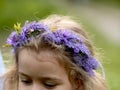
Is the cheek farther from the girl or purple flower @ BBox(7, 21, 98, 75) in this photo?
purple flower @ BBox(7, 21, 98, 75)

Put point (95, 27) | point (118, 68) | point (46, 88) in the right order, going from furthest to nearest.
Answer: point (95, 27)
point (118, 68)
point (46, 88)

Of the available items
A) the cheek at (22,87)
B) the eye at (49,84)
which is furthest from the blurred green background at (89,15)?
the eye at (49,84)

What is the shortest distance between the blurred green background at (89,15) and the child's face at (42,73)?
18.5 ft

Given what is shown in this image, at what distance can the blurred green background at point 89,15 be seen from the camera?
1216 cm

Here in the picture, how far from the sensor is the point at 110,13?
Result: 1820 cm

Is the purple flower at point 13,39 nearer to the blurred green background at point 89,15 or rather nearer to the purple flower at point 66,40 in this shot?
the purple flower at point 66,40

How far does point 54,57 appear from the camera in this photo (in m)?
4.36

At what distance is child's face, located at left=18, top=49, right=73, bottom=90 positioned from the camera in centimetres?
428

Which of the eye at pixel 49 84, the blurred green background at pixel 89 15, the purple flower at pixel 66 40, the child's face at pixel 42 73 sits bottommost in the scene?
the eye at pixel 49 84

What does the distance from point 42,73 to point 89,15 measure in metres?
13.0

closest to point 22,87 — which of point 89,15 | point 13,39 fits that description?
point 13,39

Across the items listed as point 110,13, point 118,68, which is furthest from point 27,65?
point 110,13

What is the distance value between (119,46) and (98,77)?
28.1 feet

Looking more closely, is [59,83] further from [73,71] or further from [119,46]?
[119,46]
